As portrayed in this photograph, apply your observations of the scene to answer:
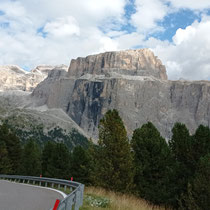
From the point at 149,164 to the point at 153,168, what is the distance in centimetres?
60

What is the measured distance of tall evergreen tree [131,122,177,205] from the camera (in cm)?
3064

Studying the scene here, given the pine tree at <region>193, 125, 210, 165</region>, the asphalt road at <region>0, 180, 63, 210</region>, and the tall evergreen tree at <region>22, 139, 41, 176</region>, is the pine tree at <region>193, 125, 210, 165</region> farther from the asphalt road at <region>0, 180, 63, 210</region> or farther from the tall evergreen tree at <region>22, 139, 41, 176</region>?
the tall evergreen tree at <region>22, 139, 41, 176</region>

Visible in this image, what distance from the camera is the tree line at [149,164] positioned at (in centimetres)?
2542

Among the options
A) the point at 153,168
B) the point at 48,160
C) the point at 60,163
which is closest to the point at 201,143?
the point at 153,168

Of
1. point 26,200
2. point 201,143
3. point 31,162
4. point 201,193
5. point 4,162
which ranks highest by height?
point 201,143

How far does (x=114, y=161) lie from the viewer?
26.0 meters

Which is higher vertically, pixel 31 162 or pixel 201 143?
pixel 201 143

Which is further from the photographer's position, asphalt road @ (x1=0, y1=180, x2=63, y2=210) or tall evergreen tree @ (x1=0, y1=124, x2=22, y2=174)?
tall evergreen tree @ (x1=0, y1=124, x2=22, y2=174)

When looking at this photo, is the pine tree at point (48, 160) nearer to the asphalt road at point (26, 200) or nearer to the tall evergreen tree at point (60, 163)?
the tall evergreen tree at point (60, 163)

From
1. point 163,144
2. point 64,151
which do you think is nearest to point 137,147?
point 163,144

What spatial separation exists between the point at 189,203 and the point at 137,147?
1070cm

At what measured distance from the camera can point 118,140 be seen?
1031 inches

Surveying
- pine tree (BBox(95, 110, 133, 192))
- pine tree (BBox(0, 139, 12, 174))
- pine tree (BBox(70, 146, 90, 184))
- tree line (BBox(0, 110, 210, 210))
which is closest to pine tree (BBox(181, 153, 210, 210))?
tree line (BBox(0, 110, 210, 210))

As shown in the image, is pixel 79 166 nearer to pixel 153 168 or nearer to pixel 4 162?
pixel 4 162
